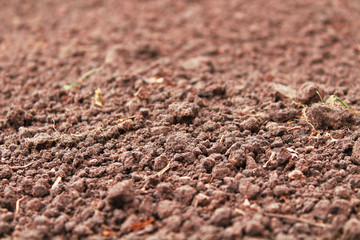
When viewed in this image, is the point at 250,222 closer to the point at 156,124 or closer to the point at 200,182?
the point at 200,182

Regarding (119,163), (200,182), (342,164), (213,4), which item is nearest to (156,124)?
(119,163)

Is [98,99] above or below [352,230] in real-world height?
above

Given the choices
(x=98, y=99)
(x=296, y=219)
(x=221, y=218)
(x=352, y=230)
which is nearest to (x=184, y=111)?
(x=98, y=99)

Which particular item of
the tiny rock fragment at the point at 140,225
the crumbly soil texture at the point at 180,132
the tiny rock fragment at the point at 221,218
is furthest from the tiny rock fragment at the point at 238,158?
the tiny rock fragment at the point at 140,225

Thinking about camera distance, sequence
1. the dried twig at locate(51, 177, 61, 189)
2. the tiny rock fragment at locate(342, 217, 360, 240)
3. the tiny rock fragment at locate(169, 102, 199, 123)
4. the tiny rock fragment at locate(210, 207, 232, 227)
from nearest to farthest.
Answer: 1. the tiny rock fragment at locate(342, 217, 360, 240)
2. the tiny rock fragment at locate(210, 207, 232, 227)
3. the dried twig at locate(51, 177, 61, 189)
4. the tiny rock fragment at locate(169, 102, 199, 123)

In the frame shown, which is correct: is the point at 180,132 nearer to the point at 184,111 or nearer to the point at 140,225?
the point at 184,111

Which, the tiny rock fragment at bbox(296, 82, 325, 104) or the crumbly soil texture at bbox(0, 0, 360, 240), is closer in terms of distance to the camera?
the crumbly soil texture at bbox(0, 0, 360, 240)

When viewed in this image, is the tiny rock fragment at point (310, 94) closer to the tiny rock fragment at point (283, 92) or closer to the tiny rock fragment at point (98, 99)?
the tiny rock fragment at point (283, 92)

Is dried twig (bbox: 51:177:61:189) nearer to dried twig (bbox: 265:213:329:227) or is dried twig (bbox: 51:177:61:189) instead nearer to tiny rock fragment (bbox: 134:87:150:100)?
tiny rock fragment (bbox: 134:87:150:100)

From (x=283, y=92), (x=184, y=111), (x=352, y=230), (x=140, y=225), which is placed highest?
(x=184, y=111)

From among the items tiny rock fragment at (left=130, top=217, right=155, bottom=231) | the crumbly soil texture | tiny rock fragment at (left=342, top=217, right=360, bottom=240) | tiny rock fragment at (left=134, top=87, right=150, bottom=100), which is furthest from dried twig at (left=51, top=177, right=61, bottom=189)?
tiny rock fragment at (left=342, top=217, right=360, bottom=240)

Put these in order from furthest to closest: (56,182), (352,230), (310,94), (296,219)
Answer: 1. (310,94)
2. (56,182)
3. (296,219)
4. (352,230)
